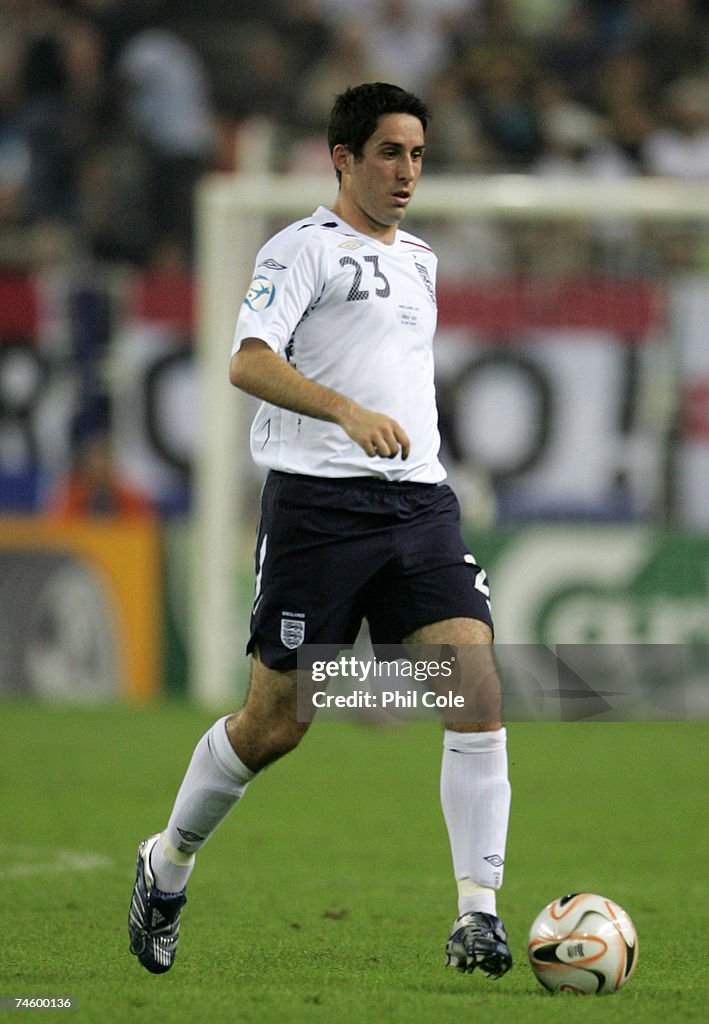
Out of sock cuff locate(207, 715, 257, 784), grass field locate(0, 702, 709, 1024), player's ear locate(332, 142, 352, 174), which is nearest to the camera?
grass field locate(0, 702, 709, 1024)

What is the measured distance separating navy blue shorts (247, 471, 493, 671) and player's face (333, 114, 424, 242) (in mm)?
746

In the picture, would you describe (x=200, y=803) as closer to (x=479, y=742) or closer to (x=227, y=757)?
(x=227, y=757)

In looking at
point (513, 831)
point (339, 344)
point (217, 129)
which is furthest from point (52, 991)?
point (217, 129)

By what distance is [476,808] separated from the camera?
4.91 meters

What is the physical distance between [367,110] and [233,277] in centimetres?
810

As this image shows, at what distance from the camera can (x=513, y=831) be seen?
801cm

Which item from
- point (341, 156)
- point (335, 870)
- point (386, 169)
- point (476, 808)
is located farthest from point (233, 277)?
point (476, 808)

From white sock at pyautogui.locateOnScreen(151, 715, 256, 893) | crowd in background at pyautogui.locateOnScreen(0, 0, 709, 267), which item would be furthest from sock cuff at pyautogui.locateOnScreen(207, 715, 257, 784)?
crowd in background at pyautogui.locateOnScreen(0, 0, 709, 267)

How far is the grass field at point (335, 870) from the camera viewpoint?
15.1 feet

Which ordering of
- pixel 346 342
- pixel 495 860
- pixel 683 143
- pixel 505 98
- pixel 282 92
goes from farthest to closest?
pixel 282 92, pixel 505 98, pixel 683 143, pixel 346 342, pixel 495 860

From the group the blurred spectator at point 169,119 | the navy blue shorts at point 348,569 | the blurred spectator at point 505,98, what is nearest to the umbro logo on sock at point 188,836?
the navy blue shorts at point 348,569

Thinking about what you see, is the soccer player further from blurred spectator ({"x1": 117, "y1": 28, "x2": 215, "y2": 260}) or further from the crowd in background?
blurred spectator ({"x1": 117, "y1": 28, "x2": 215, "y2": 260})

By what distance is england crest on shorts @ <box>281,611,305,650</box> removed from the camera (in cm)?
489

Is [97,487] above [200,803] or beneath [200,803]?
beneath
